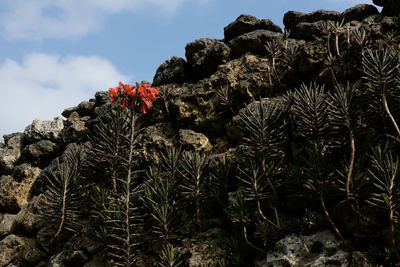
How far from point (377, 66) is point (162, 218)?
5067mm

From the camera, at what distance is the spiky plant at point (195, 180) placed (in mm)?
6816

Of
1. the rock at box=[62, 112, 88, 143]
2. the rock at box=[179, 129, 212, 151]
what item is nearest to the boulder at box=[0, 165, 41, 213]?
the rock at box=[62, 112, 88, 143]

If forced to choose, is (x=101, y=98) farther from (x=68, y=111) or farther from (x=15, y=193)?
(x=15, y=193)

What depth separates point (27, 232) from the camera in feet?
30.2

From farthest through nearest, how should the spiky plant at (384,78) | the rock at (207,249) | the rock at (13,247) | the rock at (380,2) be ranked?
the rock at (380,2), the rock at (13,247), the rock at (207,249), the spiky plant at (384,78)

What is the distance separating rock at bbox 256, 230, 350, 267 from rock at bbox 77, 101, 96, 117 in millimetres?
9710

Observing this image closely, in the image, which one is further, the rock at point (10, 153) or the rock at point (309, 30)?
the rock at point (10, 153)

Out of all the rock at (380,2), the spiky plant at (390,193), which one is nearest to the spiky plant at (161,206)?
the spiky plant at (390,193)

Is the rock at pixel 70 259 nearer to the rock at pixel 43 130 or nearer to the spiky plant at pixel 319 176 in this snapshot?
the spiky plant at pixel 319 176

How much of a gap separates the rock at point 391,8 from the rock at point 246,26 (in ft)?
11.2

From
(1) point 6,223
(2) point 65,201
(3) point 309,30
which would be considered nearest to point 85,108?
(1) point 6,223

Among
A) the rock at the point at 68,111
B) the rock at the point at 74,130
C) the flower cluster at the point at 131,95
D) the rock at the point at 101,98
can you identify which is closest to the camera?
the flower cluster at the point at 131,95

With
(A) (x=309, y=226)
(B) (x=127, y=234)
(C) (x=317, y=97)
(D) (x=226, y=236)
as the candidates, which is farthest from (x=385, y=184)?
(B) (x=127, y=234)

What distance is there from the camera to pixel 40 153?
11.7 meters
